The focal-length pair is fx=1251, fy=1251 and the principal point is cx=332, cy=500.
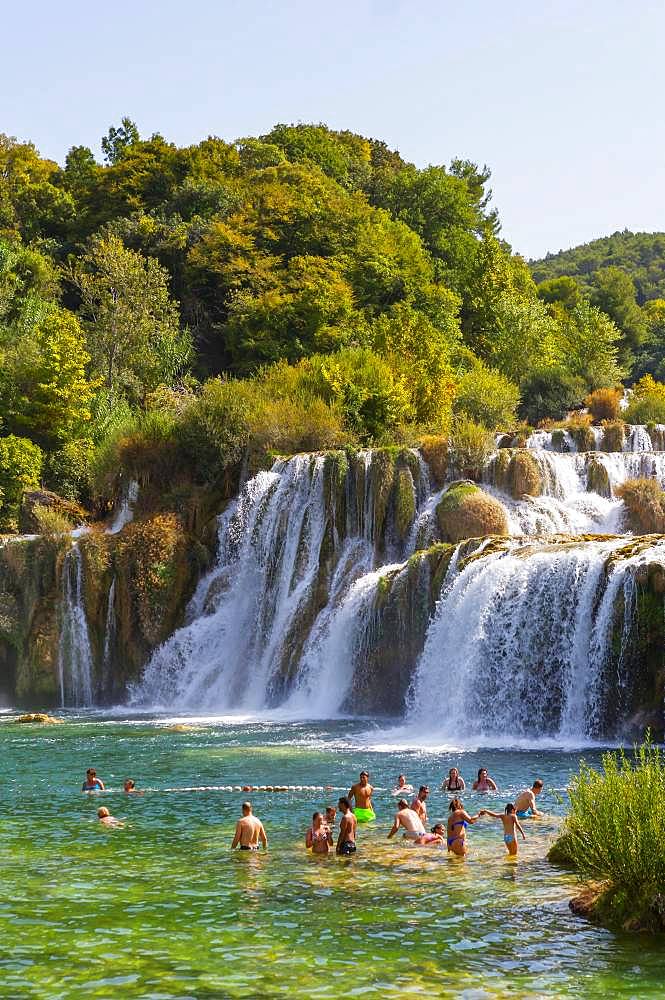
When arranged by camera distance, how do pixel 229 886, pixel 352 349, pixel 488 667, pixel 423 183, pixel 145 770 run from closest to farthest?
pixel 229 886 < pixel 145 770 < pixel 488 667 < pixel 352 349 < pixel 423 183

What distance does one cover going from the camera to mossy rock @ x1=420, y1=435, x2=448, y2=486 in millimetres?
A: 39281

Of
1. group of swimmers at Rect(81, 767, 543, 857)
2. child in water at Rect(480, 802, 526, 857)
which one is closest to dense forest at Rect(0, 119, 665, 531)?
group of swimmers at Rect(81, 767, 543, 857)

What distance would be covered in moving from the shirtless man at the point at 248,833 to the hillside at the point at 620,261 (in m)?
90.7

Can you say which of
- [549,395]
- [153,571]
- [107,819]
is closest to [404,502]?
[153,571]

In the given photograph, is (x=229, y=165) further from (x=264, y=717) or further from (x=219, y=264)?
(x=264, y=717)

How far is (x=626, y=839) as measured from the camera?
13.4 meters

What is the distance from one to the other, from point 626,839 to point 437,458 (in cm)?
2649

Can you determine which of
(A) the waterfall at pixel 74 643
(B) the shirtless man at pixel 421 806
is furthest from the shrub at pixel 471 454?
(B) the shirtless man at pixel 421 806

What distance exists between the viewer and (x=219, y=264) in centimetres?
6325

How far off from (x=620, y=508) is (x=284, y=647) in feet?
35.6

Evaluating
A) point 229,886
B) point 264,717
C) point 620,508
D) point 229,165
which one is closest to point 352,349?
point 620,508

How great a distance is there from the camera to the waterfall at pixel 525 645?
2830cm

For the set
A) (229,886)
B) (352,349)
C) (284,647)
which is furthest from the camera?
(352,349)

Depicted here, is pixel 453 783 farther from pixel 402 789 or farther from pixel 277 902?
pixel 277 902
